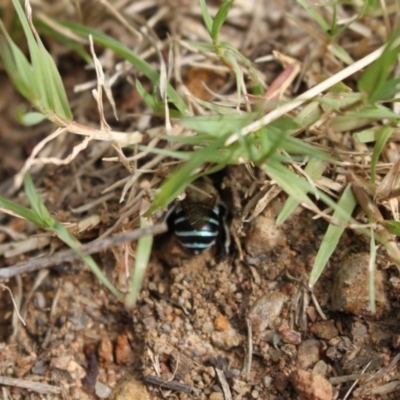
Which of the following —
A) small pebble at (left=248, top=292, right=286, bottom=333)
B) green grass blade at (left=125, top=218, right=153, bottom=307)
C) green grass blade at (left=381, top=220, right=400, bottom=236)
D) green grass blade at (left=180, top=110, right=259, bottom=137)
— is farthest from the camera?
small pebble at (left=248, top=292, right=286, bottom=333)

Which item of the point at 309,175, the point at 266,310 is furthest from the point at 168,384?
the point at 309,175

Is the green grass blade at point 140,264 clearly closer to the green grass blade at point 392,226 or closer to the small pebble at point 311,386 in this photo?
the small pebble at point 311,386

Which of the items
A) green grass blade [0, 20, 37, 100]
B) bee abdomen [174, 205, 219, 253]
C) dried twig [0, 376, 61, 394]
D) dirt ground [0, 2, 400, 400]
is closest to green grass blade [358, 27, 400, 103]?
dirt ground [0, 2, 400, 400]

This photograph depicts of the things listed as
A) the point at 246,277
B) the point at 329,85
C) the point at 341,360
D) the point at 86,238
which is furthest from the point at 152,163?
the point at 341,360

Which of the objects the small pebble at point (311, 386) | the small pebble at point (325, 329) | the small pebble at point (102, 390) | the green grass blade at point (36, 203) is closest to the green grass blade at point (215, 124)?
the green grass blade at point (36, 203)

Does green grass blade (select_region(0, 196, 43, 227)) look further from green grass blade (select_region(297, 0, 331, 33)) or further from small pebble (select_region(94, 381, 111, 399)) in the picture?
green grass blade (select_region(297, 0, 331, 33))

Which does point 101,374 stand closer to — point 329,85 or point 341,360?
point 341,360
